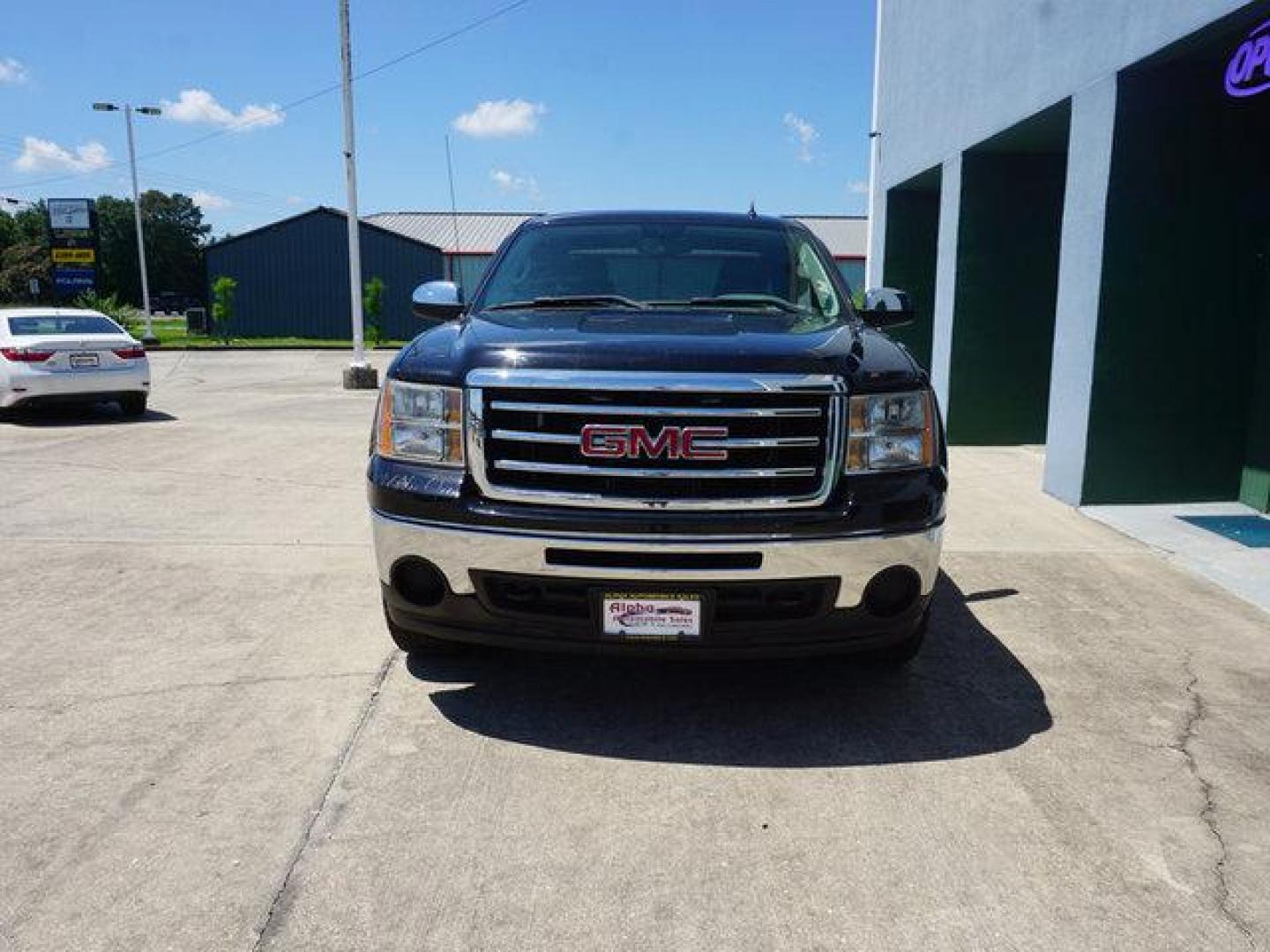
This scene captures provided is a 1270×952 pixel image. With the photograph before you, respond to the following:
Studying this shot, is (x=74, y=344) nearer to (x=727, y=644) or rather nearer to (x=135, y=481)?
(x=135, y=481)

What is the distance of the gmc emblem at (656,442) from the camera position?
3.22 m

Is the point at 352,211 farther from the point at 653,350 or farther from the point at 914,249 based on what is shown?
the point at 653,350

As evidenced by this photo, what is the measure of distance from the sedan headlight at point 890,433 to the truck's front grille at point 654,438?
9 centimetres

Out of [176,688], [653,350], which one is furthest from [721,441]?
[176,688]

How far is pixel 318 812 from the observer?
9.77 ft

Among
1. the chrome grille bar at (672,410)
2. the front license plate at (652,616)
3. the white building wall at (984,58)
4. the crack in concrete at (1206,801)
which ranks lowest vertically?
the crack in concrete at (1206,801)

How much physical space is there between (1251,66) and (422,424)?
533 centimetres

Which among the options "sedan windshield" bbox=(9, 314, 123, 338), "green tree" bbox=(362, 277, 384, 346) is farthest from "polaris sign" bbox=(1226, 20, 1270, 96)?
"green tree" bbox=(362, 277, 384, 346)

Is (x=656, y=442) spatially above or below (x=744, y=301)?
below

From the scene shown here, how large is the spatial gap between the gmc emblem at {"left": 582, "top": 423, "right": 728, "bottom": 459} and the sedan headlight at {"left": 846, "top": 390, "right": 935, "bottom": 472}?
1.57 ft

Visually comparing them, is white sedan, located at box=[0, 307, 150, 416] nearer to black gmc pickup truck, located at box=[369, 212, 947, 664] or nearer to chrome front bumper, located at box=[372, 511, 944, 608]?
black gmc pickup truck, located at box=[369, 212, 947, 664]

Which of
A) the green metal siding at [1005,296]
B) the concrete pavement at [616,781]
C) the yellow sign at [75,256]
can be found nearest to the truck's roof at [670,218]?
the concrete pavement at [616,781]

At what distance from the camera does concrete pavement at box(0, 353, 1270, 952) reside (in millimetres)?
2492

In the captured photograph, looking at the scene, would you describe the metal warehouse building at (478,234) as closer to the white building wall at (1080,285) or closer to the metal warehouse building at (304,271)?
the metal warehouse building at (304,271)
